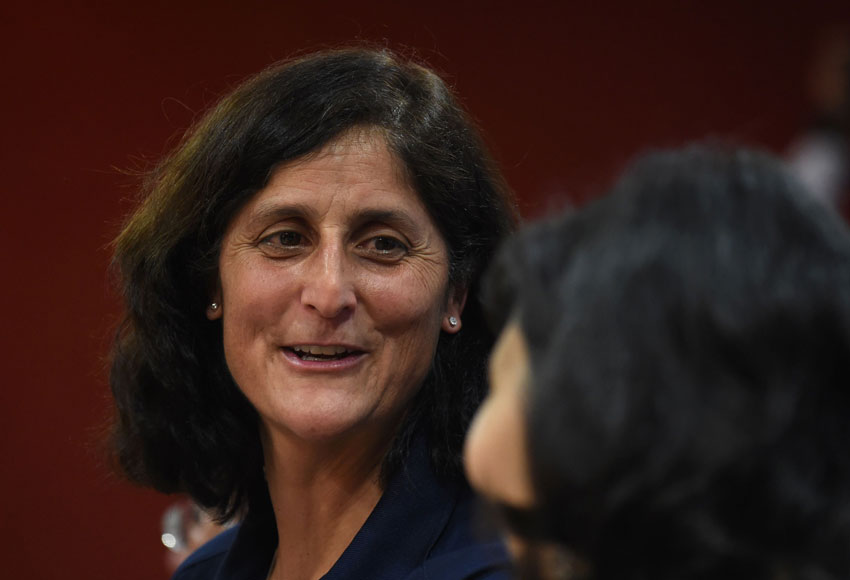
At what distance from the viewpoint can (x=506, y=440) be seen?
71 centimetres

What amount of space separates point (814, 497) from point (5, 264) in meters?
2.58

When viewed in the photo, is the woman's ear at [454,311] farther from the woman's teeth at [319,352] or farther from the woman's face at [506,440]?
the woman's face at [506,440]

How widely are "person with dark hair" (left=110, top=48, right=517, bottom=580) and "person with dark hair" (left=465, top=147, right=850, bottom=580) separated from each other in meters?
0.74

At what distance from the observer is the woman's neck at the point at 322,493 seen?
63.1 inches

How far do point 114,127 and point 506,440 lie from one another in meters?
2.40

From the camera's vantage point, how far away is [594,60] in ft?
8.54

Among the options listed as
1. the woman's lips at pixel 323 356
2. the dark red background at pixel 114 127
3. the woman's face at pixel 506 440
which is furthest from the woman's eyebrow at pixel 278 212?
the dark red background at pixel 114 127

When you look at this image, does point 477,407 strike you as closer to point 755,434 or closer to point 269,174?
point 269,174

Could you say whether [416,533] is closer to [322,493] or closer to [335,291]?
[322,493]

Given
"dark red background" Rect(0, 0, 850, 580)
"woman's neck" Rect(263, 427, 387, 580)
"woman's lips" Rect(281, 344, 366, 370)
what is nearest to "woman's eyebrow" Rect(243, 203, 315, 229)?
"woman's lips" Rect(281, 344, 366, 370)

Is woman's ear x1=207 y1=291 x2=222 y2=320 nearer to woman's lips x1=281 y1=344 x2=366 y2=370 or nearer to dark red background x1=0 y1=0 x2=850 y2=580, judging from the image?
woman's lips x1=281 y1=344 x2=366 y2=370

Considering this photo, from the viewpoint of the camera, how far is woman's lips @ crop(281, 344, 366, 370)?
4.95 ft

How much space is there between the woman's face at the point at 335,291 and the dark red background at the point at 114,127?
1.09m

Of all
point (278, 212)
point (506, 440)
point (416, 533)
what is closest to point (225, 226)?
point (278, 212)
